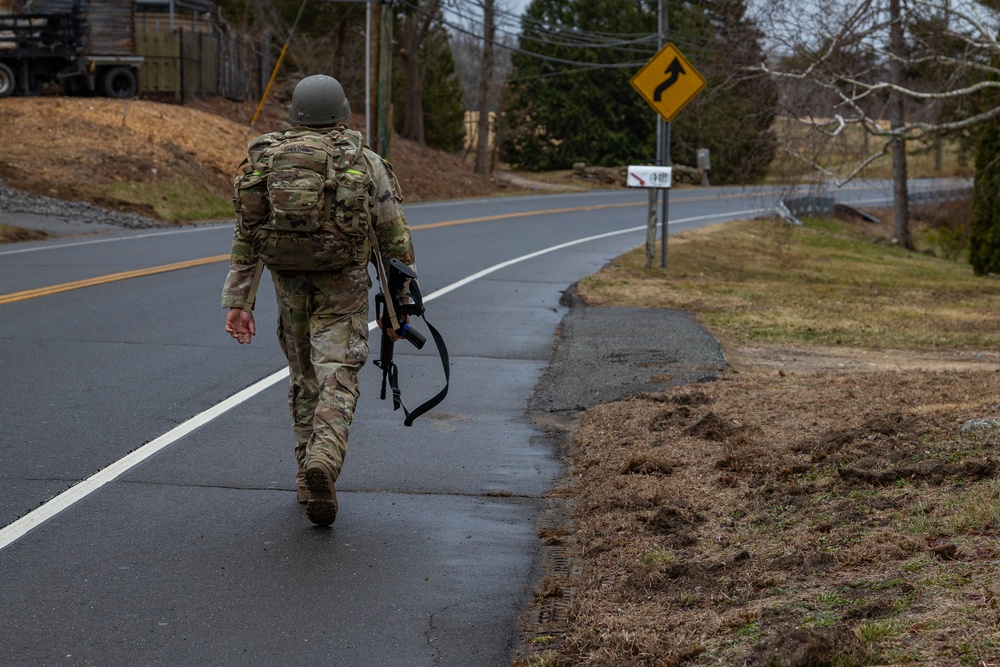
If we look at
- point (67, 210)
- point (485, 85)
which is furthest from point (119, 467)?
point (485, 85)

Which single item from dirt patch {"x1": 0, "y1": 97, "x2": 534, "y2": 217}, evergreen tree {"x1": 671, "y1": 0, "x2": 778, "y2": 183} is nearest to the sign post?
evergreen tree {"x1": 671, "y1": 0, "x2": 778, "y2": 183}

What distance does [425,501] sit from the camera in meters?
6.34

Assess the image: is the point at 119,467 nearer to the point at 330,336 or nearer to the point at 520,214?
the point at 330,336

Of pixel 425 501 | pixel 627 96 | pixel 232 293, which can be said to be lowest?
pixel 425 501

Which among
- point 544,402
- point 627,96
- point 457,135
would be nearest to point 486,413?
point 544,402

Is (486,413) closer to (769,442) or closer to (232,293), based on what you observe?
(769,442)

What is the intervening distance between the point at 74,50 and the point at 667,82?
22.2 meters

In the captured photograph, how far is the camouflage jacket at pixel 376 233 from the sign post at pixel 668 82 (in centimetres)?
1148

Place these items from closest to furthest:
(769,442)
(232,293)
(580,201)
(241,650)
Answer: (241,650)
(232,293)
(769,442)
(580,201)

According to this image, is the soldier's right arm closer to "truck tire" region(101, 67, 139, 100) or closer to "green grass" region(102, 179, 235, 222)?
"green grass" region(102, 179, 235, 222)

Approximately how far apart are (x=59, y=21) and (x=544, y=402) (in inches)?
1152

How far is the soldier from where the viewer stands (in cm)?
542

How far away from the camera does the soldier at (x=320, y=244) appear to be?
5.42m

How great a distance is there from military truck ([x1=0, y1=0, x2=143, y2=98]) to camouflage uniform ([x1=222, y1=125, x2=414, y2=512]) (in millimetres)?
30239
